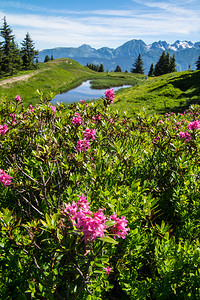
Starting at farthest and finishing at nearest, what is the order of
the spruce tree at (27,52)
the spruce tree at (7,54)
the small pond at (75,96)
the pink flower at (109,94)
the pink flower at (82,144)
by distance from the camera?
the spruce tree at (27,52) < the spruce tree at (7,54) < the small pond at (75,96) < the pink flower at (109,94) < the pink flower at (82,144)

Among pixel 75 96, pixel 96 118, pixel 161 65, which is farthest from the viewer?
pixel 161 65

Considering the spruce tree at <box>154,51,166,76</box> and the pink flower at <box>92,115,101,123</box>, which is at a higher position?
the spruce tree at <box>154,51,166,76</box>

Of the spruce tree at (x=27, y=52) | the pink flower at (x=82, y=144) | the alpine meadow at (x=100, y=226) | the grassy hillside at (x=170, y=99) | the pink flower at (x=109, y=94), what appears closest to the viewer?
the alpine meadow at (x=100, y=226)

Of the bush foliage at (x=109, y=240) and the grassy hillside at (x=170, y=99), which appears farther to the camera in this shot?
the grassy hillside at (x=170, y=99)

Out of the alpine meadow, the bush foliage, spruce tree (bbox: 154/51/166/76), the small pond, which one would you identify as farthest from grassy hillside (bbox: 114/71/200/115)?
spruce tree (bbox: 154/51/166/76)

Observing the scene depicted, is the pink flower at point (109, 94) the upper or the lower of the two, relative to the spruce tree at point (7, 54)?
lower

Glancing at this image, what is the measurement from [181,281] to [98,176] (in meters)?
1.60

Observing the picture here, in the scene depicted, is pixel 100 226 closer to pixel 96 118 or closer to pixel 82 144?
pixel 82 144

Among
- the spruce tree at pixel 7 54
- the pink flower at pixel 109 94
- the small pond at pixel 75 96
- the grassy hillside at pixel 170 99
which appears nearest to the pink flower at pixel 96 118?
the pink flower at pixel 109 94

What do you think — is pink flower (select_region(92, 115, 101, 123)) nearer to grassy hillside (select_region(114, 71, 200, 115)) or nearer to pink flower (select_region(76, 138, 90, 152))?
pink flower (select_region(76, 138, 90, 152))

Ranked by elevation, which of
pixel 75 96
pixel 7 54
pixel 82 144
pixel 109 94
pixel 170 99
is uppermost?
pixel 7 54

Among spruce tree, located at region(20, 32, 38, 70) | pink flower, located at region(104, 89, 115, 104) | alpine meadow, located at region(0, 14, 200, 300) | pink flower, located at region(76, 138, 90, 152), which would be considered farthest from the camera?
spruce tree, located at region(20, 32, 38, 70)

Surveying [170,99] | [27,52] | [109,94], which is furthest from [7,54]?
[109,94]

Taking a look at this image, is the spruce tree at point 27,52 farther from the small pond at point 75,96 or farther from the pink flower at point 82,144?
the pink flower at point 82,144
